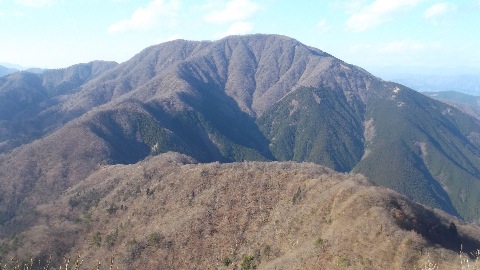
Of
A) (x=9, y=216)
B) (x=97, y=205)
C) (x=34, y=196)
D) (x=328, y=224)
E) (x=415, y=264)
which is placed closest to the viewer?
(x=415, y=264)

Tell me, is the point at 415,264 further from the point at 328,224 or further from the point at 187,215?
the point at 187,215

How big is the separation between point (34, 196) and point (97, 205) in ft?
204

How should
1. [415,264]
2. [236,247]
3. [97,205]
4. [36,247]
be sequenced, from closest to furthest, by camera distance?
[415,264] → [236,247] → [36,247] → [97,205]

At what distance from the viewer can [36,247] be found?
412ft

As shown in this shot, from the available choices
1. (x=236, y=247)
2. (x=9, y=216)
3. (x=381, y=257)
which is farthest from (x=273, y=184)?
(x=9, y=216)

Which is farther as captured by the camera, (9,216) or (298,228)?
(9,216)

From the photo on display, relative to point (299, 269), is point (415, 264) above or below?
above

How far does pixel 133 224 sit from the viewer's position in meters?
136

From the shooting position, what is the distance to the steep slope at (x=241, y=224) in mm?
84812

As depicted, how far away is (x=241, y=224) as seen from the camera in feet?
395

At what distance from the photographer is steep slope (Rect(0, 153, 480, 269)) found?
84.8 m

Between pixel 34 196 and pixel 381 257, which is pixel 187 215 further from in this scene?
pixel 34 196

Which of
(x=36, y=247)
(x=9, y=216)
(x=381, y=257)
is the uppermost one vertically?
(x=381, y=257)

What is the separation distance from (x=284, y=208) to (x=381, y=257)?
42296 millimetres
